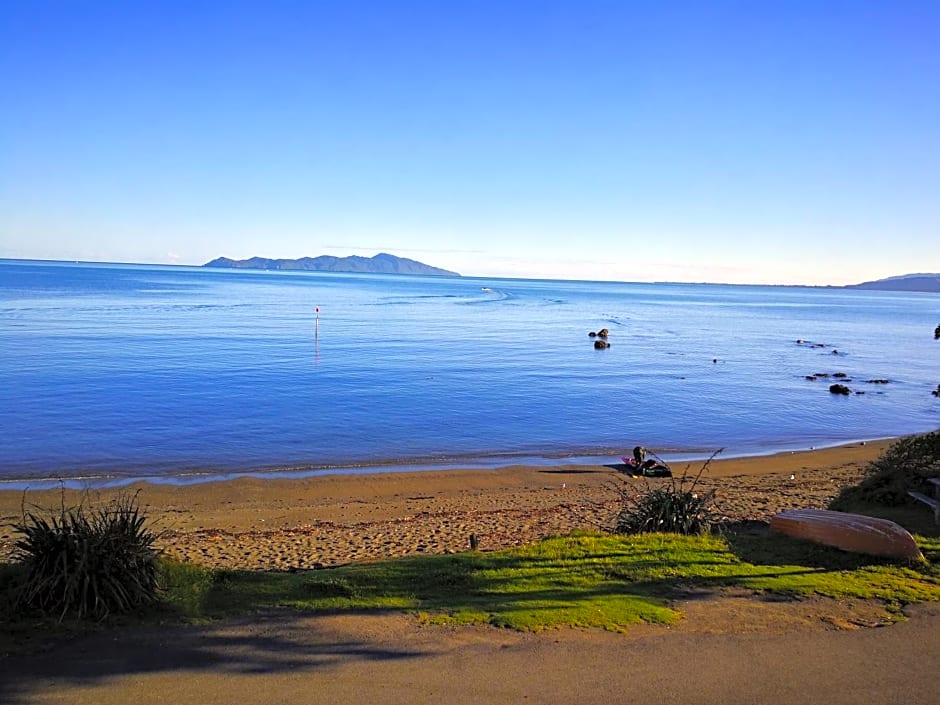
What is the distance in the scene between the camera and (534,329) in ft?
222

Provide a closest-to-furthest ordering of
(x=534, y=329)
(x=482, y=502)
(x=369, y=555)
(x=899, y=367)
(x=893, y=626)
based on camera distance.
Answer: (x=893, y=626), (x=369, y=555), (x=482, y=502), (x=899, y=367), (x=534, y=329)

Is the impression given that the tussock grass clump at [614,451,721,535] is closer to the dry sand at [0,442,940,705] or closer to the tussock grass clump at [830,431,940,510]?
the dry sand at [0,442,940,705]

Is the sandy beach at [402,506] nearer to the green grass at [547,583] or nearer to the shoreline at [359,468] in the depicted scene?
the shoreline at [359,468]

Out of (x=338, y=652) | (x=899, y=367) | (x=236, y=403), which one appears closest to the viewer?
(x=338, y=652)

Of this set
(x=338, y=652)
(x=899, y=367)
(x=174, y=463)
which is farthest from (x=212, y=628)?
(x=899, y=367)

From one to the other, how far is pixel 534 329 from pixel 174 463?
167ft

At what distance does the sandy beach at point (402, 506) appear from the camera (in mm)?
11617

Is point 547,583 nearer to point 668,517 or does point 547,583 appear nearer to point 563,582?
point 563,582

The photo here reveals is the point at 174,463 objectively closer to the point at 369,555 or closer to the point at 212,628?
the point at 369,555

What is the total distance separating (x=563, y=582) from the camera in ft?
24.8

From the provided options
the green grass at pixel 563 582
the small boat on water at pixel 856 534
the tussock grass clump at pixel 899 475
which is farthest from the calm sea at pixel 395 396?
the small boat on water at pixel 856 534

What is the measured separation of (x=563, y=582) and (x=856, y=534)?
3613mm

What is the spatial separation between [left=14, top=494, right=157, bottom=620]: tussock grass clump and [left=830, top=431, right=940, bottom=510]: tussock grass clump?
10.1 meters

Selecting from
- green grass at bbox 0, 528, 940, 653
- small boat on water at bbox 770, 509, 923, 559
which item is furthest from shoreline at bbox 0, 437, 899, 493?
green grass at bbox 0, 528, 940, 653
